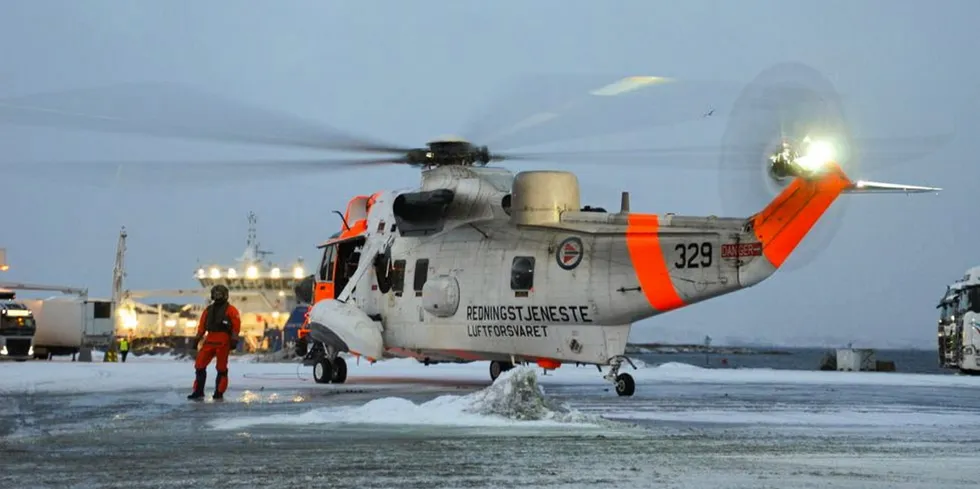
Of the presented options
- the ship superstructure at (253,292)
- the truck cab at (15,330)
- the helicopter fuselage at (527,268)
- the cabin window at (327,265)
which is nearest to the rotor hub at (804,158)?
the helicopter fuselage at (527,268)

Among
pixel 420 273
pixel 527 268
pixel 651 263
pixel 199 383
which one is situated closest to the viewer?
pixel 199 383

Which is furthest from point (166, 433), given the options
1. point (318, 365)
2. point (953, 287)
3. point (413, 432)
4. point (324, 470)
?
point (953, 287)

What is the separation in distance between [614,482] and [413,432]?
3804mm

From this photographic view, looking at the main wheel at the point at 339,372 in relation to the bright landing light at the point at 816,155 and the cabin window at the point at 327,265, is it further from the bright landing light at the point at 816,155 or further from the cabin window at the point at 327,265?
the bright landing light at the point at 816,155

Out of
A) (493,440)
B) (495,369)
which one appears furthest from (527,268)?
(493,440)

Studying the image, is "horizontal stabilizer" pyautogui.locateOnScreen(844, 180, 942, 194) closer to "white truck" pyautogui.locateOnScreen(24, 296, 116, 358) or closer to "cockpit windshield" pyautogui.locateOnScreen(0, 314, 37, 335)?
"cockpit windshield" pyautogui.locateOnScreen(0, 314, 37, 335)

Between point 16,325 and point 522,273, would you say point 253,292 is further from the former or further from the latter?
point 522,273

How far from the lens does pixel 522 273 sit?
60.3 feet

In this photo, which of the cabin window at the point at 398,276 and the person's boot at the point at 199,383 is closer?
the person's boot at the point at 199,383

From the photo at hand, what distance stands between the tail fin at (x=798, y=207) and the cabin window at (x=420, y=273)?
7.32m

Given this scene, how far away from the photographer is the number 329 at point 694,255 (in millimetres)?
15914

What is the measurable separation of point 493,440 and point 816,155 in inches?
278

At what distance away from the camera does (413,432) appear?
10633 millimetres

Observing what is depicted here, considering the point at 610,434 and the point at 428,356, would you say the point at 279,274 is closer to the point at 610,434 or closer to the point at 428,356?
the point at 428,356
